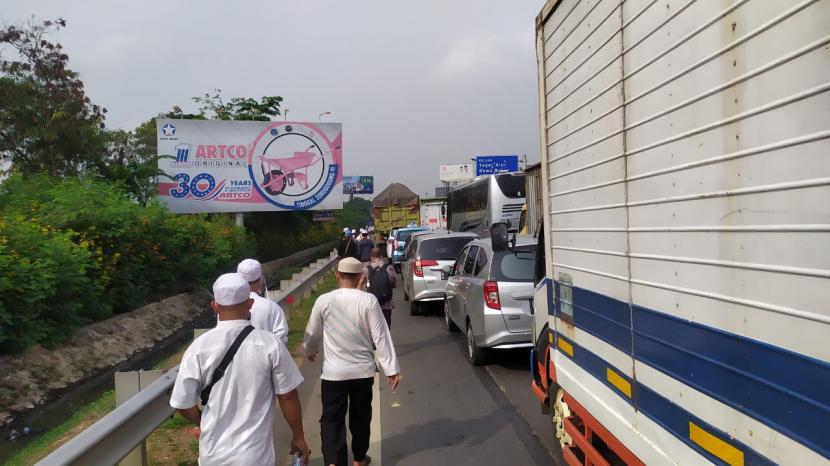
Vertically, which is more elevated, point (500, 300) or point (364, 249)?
point (364, 249)

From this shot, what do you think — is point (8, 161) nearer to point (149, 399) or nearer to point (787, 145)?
point (149, 399)

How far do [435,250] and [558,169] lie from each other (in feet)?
Answer: 29.1

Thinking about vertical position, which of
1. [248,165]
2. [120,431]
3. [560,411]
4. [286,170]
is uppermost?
[248,165]

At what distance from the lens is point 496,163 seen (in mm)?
37344

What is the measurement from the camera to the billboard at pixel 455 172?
6266cm

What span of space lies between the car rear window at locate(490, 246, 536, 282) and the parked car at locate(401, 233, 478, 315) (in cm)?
429

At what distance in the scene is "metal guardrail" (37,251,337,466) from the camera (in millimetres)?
2912

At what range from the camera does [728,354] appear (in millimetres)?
1962

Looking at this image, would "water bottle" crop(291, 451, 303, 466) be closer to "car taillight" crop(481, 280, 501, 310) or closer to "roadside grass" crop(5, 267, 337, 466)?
"roadside grass" crop(5, 267, 337, 466)

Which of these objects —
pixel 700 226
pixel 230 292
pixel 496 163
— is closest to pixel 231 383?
pixel 230 292

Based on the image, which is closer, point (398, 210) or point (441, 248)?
point (441, 248)

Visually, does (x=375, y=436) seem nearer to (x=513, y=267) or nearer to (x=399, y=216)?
(x=513, y=267)

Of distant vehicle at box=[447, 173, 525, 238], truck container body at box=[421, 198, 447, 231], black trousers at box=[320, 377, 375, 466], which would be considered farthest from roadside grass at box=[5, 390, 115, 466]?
truck container body at box=[421, 198, 447, 231]

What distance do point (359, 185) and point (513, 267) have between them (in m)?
82.0
